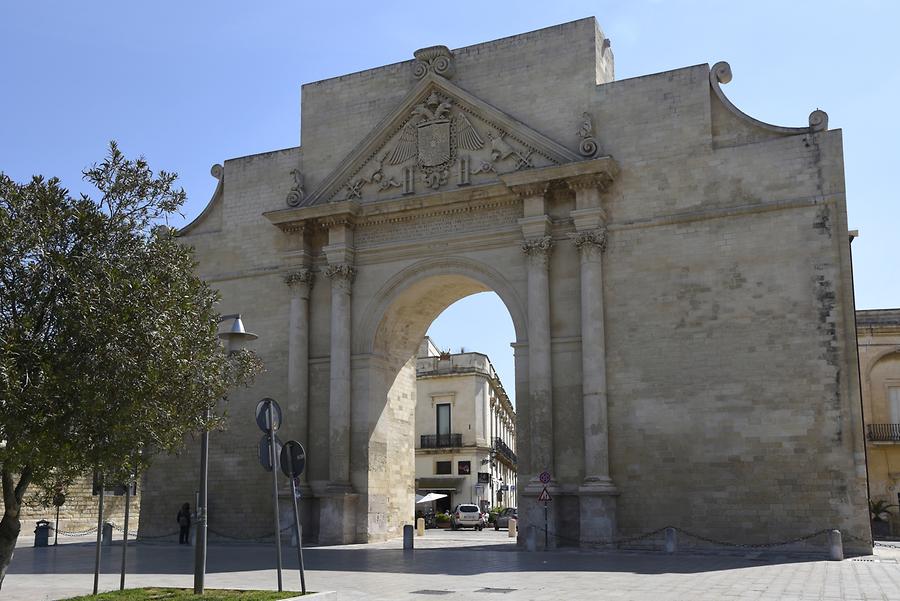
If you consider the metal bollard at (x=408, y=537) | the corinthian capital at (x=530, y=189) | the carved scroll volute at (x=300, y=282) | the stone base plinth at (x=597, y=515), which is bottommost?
the metal bollard at (x=408, y=537)

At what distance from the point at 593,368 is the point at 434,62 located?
386 inches

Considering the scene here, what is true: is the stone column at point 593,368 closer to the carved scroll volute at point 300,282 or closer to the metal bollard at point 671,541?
the metal bollard at point 671,541

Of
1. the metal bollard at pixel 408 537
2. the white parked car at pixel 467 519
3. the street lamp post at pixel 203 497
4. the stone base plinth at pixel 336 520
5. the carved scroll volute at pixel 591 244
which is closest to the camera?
the street lamp post at pixel 203 497

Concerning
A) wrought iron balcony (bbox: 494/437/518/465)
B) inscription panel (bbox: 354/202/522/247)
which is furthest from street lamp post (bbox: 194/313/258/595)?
wrought iron balcony (bbox: 494/437/518/465)

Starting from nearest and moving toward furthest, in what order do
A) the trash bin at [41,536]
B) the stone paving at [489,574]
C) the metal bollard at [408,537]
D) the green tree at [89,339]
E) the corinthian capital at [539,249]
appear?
the green tree at [89,339]
the stone paving at [489,574]
the metal bollard at [408,537]
the corinthian capital at [539,249]
the trash bin at [41,536]

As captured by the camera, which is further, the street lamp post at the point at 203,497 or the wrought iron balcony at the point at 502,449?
the wrought iron balcony at the point at 502,449

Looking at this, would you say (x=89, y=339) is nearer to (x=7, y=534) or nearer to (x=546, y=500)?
(x=7, y=534)

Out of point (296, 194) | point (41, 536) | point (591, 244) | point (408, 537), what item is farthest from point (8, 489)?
point (41, 536)

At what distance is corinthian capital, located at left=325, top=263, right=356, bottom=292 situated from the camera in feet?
82.5

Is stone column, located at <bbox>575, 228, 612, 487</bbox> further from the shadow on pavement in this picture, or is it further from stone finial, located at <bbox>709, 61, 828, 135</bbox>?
stone finial, located at <bbox>709, 61, 828, 135</bbox>

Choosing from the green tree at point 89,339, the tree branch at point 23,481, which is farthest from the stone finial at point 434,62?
the tree branch at point 23,481

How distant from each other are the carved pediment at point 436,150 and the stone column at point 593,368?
148cm

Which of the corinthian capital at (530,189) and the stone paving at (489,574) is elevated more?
the corinthian capital at (530,189)

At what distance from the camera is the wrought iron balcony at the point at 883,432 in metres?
34.2
